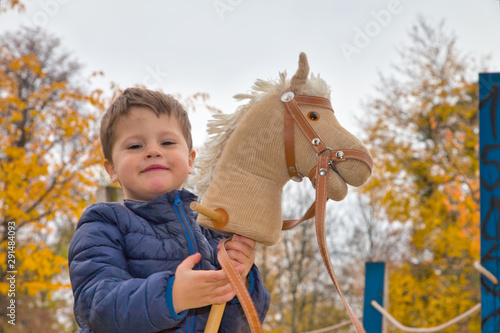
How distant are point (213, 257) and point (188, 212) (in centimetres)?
15

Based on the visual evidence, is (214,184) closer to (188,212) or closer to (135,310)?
(188,212)

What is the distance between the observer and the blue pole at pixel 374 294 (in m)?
2.70

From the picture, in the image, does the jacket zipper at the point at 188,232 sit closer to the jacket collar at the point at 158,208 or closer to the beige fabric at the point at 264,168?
the jacket collar at the point at 158,208

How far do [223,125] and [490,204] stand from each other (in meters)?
0.85

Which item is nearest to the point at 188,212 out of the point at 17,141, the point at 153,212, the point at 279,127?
the point at 153,212

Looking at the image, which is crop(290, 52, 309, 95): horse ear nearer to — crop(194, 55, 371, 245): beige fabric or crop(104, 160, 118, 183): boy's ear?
crop(194, 55, 371, 245): beige fabric

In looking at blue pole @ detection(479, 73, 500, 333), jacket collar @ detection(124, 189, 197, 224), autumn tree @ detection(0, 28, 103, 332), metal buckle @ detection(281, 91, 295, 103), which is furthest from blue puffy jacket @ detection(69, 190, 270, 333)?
autumn tree @ detection(0, 28, 103, 332)

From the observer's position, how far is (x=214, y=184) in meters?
1.19

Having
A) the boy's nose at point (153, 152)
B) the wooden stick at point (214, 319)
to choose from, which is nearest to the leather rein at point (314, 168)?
the wooden stick at point (214, 319)

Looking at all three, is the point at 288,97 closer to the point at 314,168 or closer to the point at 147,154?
the point at 314,168

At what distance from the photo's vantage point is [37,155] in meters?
4.58

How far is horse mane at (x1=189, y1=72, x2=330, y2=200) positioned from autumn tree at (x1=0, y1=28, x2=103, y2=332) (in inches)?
110

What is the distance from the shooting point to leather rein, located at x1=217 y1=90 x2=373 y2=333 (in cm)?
108

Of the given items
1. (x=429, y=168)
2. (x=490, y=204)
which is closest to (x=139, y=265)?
(x=490, y=204)
